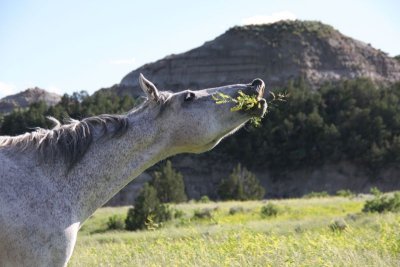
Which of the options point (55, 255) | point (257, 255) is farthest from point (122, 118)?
point (257, 255)

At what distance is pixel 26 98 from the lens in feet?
288

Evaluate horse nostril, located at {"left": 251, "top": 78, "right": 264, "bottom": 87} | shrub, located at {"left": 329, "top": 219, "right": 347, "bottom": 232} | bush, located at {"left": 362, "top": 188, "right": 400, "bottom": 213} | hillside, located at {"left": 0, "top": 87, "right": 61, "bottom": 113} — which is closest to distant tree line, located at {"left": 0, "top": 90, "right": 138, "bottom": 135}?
hillside, located at {"left": 0, "top": 87, "right": 61, "bottom": 113}

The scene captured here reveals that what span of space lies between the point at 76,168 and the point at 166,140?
28.4 inches

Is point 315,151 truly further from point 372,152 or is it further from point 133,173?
point 133,173

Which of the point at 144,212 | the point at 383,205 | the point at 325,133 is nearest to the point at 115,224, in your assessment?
the point at 144,212

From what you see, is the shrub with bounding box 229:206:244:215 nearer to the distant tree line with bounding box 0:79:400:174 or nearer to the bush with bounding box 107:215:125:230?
the bush with bounding box 107:215:125:230

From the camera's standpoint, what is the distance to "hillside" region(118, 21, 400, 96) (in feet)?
261

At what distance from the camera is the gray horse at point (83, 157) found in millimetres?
4043

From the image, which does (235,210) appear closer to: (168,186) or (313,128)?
(168,186)

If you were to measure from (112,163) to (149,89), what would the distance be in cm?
64

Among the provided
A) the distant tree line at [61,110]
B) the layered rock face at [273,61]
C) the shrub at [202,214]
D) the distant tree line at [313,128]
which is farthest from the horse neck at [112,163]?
the layered rock face at [273,61]

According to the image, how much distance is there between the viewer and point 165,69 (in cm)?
8350

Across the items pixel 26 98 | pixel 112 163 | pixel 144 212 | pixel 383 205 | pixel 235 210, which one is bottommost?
pixel 235 210

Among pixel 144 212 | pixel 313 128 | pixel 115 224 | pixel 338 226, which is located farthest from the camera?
pixel 313 128
